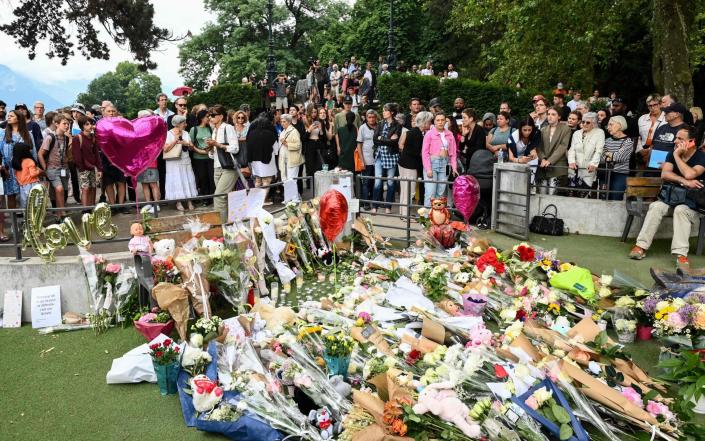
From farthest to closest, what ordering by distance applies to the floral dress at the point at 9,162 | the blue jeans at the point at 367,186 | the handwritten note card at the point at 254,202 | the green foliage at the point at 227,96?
the green foliage at the point at 227,96 → the blue jeans at the point at 367,186 → the floral dress at the point at 9,162 → the handwritten note card at the point at 254,202

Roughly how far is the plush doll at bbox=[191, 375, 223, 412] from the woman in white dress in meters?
5.68

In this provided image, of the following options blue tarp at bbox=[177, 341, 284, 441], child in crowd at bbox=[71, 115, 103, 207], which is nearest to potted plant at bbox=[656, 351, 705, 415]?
blue tarp at bbox=[177, 341, 284, 441]

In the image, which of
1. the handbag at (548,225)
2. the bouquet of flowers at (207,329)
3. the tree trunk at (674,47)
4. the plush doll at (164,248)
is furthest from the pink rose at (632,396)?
the tree trunk at (674,47)

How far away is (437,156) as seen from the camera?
985 cm

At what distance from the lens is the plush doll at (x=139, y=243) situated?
6.71 metres

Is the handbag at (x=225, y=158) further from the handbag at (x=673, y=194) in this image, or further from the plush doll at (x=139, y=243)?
the handbag at (x=673, y=194)

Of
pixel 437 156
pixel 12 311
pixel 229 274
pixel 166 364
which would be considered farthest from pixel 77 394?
pixel 437 156

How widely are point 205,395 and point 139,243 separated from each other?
2679mm

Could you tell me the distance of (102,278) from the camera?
Result: 6793mm

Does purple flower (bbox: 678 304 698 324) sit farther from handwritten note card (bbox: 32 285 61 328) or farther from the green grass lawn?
handwritten note card (bbox: 32 285 61 328)

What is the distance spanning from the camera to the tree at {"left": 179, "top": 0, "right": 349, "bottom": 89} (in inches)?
1599

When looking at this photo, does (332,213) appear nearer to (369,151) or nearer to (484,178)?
(484,178)

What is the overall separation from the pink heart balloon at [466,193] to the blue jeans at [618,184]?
259cm

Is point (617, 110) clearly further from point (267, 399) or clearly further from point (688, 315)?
point (267, 399)
